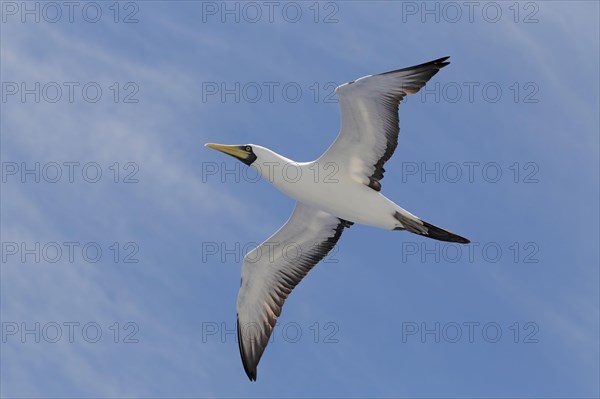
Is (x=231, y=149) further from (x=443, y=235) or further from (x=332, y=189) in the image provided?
(x=443, y=235)

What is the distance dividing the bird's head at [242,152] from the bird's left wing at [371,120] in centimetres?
167

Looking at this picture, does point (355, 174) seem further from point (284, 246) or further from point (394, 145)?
point (284, 246)

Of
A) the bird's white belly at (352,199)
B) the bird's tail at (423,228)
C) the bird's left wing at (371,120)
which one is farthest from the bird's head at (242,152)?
the bird's tail at (423,228)

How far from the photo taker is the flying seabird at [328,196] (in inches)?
854

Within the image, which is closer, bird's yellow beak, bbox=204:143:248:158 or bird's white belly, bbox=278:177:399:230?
bird's white belly, bbox=278:177:399:230

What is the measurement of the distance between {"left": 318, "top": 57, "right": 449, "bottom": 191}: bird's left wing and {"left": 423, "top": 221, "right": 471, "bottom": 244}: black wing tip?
4.97 feet

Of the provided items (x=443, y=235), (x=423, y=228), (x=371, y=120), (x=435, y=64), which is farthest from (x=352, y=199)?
(x=435, y=64)

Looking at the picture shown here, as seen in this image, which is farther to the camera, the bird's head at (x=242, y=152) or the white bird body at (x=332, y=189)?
the bird's head at (x=242, y=152)

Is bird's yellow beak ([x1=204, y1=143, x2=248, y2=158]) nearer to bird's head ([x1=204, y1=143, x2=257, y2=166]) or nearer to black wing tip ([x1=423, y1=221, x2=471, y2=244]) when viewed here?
bird's head ([x1=204, y1=143, x2=257, y2=166])

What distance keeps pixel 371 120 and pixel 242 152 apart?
10.8 feet

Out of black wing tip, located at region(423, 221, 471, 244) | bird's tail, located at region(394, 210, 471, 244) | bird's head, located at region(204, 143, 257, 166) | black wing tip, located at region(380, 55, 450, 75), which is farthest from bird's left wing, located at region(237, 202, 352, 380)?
black wing tip, located at region(380, 55, 450, 75)

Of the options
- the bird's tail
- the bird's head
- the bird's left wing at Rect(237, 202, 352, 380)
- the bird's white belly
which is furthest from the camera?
the bird's left wing at Rect(237, 202, 352, 380)

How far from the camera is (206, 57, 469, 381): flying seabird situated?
21703mm

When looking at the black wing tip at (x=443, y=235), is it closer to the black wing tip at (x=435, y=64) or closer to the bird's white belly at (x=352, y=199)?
the bird's white belly at (x=352, y=199)
